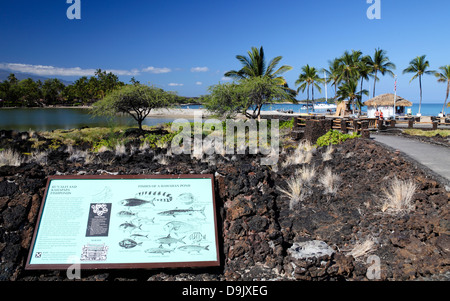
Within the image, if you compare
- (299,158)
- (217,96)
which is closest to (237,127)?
(217,96)

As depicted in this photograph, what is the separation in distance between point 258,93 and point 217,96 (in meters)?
3.14

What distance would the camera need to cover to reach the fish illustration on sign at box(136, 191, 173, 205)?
5.44 metres

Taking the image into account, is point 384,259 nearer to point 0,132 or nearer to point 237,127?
point 237,127

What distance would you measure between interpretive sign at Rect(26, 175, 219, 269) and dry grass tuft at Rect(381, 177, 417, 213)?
357 cm

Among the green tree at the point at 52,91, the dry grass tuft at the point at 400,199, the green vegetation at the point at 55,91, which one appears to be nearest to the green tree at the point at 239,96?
the dry grass tuft at the point at 400,199

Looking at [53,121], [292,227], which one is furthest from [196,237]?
[53,121]

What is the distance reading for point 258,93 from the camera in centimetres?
2561

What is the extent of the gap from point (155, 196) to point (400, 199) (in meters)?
4.68

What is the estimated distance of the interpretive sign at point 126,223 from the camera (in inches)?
189

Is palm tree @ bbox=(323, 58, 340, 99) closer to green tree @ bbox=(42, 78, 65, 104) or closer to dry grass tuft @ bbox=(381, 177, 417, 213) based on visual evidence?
dry grass tuft @ bbox=(381, 177, 417, 213)

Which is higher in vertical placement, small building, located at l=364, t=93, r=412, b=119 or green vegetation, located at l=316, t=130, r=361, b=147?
small building, located at l=364, t=93, r=412, b=119

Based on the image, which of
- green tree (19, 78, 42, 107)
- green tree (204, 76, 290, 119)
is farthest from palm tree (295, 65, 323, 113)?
green tree (19, 78, 42, 107)
